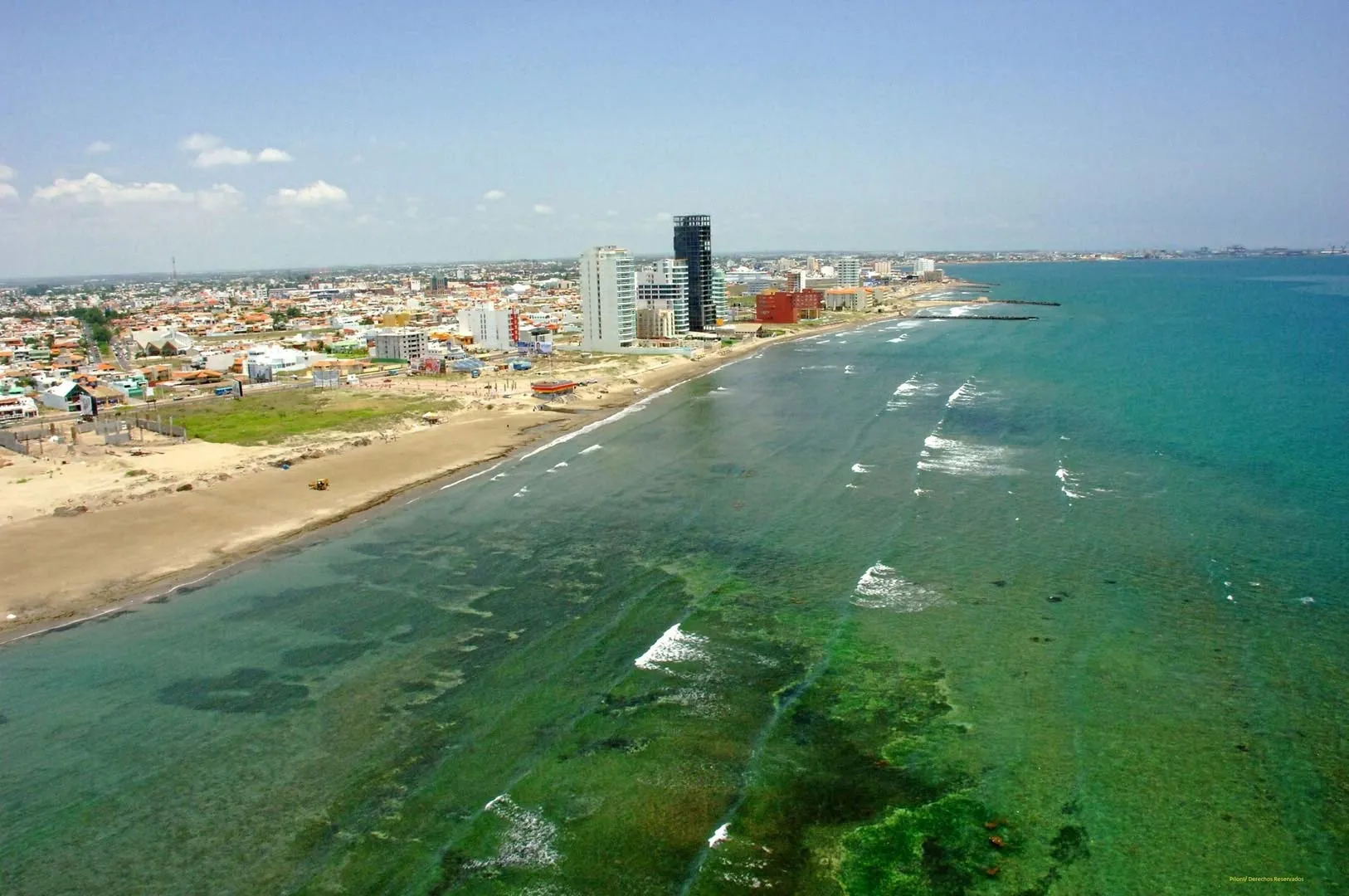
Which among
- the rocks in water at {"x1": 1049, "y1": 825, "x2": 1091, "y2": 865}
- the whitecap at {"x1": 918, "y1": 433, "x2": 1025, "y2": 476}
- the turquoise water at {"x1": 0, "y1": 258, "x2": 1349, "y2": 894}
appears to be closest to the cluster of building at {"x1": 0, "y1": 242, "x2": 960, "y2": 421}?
the turquoise water at {"x1": 0, "y1": 258, "x2": 1349, "y2": 894}

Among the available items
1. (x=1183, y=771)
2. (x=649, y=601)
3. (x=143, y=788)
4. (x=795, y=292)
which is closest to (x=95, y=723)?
(x=143, y=788)

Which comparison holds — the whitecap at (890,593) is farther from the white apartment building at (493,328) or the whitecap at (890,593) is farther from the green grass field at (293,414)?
the white apartment building at (493,328)

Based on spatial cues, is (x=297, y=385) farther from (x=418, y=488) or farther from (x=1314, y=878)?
(x=1314, y=878)

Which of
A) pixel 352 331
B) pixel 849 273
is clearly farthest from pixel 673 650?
pixel 849 273

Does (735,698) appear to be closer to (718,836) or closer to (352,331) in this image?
(718,836)

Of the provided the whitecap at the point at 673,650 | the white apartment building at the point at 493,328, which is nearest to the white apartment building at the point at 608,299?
the white apartment building at the point at 493,328

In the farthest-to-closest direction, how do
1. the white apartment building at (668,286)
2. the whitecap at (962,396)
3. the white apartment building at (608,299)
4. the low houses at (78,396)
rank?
the white apartment building at (668,286) < the white apartment building at (608,299) < the low houses at (78,396) < the whitecap at (962,396)
